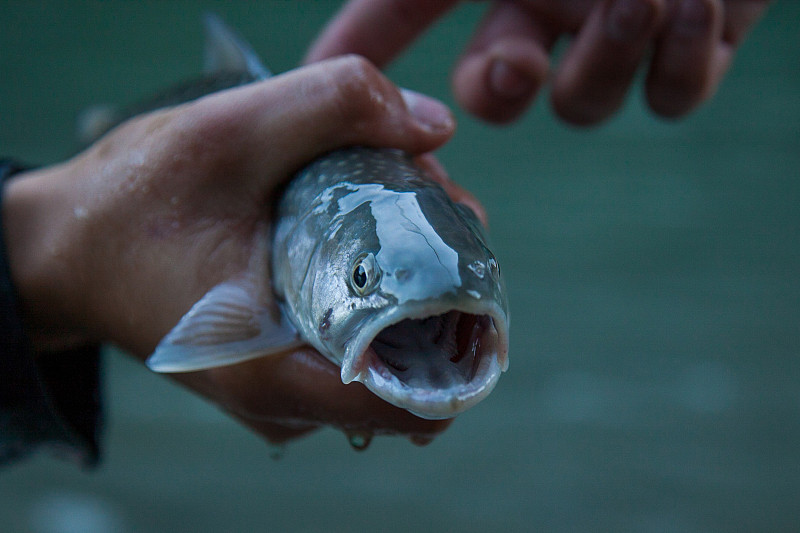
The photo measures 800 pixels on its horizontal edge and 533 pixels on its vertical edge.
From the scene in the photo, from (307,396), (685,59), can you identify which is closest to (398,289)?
(307,396)

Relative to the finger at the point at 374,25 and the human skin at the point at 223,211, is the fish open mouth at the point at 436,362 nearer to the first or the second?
the human skin at the point at 223,211

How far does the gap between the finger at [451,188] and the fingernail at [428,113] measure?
5.0 inches

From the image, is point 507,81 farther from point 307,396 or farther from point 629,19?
point 307,396

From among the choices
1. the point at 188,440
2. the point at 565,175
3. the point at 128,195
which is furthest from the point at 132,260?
the point at 565,175

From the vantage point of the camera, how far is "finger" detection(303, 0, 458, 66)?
295 cm

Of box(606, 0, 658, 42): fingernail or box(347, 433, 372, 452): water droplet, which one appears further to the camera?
box(606, 0, 658, 42): fingernail

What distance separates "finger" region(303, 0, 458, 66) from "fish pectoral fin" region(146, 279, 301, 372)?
63.3 inches

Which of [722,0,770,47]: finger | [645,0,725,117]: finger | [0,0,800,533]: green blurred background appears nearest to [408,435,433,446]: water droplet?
[645,0,725,117]: finger

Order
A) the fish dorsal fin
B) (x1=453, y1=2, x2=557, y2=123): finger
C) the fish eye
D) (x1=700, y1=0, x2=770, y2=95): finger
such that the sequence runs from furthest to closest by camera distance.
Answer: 1. (x1=700, y1=0, x2=770, y2=95): finger
2. (x1=453, y1=2, x2=557, y2=123): finger
3. the fish dorsal fin
4. the fish eye

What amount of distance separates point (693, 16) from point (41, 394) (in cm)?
241

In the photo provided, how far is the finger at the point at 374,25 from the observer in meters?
2.95

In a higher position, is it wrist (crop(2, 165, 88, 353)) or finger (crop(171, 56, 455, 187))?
finger (crop(171, 56, 455, 187))

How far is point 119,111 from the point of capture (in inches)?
132

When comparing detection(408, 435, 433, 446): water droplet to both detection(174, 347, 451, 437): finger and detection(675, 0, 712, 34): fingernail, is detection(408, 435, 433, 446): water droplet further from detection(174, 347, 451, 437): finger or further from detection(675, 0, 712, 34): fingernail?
detection(675, 0, 712, 34): fingernail
